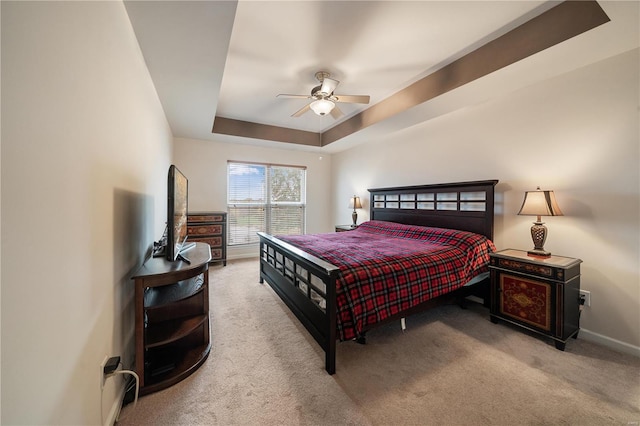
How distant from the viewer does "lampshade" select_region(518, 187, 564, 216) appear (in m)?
2.21

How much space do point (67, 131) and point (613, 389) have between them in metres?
3.36

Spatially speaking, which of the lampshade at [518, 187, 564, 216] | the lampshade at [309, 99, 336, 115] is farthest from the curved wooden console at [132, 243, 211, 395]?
the lampshade at [518, 187, 564, 216]

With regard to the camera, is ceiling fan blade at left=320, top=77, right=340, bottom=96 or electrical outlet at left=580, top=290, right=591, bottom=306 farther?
ceiling fan blade at left=320, top=77, right=340, bottom=96

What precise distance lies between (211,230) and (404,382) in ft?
12.2

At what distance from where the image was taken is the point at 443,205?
11.2 ft

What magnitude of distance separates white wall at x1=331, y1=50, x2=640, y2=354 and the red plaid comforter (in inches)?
24.7

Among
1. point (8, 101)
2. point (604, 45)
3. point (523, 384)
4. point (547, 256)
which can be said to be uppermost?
point (604, 45)

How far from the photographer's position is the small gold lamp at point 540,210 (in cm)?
222

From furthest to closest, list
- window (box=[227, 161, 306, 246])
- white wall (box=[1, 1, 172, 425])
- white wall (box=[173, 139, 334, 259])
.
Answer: window (box=[227, 161, 306, 246]) → white wall (box=[173, 139, 334, 259]) → white wall (box=[1, 1, 172, 425])

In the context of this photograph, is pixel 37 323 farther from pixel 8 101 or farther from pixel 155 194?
pixel 155 194

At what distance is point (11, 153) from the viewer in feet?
2.15

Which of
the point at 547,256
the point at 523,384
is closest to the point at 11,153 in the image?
the point at 523,384

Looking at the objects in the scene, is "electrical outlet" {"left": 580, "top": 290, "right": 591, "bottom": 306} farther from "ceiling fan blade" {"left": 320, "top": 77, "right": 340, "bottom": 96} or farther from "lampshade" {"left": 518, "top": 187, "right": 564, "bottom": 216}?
"ceiling fan blade" {"left": 320, "top": 77, "right": 340, "bottom": 96}

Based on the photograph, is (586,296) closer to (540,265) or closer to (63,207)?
(540,265)
